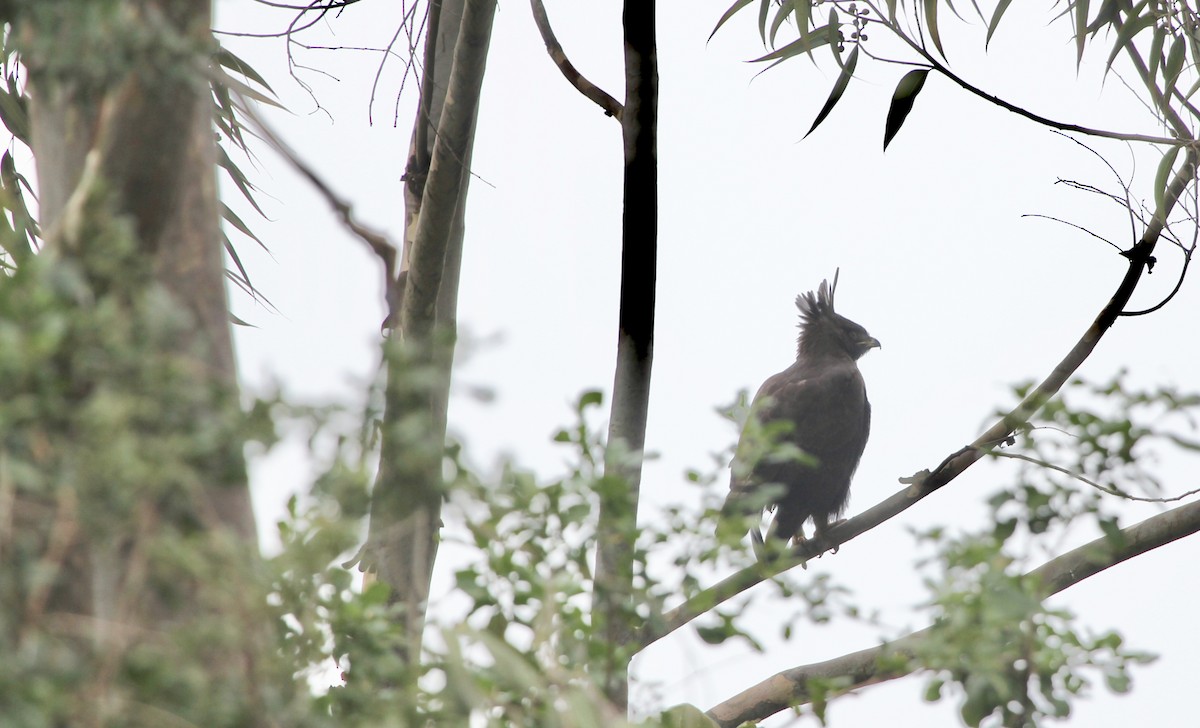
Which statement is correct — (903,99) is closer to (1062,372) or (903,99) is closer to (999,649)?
(1062,372)

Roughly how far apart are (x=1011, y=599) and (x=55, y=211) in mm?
1126

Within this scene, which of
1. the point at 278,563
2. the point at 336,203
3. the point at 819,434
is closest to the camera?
the point at 278,563

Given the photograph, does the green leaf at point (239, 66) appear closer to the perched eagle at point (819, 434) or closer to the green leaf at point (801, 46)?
the green leaf at point (801, 46)

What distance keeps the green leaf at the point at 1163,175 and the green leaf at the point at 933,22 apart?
2.26 ft

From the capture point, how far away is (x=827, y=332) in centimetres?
563

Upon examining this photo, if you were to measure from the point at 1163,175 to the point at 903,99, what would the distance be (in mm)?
753

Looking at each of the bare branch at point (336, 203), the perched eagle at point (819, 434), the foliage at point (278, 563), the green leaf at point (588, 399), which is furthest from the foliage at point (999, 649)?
the perched eagle at point (819, 434)

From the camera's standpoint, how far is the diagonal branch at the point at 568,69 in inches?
116

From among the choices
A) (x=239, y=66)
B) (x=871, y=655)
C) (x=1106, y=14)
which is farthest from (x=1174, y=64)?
(x=239, y=66)

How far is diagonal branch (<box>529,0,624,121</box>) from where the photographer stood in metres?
2.96

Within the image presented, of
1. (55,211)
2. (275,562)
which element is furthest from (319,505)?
(55,211)

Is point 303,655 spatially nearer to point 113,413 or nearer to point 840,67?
point 113,413

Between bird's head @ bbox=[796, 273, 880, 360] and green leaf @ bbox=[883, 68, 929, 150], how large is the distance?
7.97 feet

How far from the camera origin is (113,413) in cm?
85
